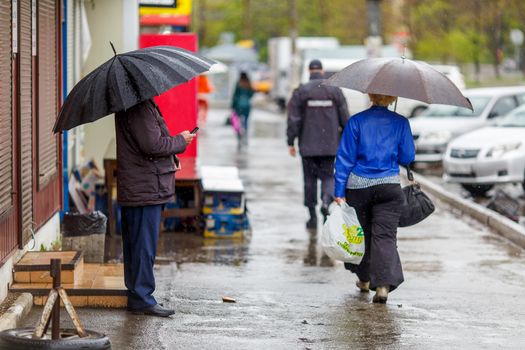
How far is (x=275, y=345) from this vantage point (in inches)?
297

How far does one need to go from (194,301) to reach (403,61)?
2403 millimetres

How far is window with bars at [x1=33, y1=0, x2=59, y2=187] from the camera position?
9.96 m

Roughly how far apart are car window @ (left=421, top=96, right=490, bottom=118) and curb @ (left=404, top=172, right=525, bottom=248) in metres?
5.05

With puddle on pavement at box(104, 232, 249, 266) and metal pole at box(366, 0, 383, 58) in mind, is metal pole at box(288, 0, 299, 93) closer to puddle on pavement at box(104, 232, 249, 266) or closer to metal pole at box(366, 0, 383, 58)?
metal pole at box(366, 0, 383, 58)

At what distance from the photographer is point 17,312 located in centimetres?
771

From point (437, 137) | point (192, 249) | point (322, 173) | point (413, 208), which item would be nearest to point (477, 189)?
point (437, 137)

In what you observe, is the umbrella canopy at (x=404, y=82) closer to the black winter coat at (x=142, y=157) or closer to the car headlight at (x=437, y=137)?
the black winter coat at (x=142, y=157)

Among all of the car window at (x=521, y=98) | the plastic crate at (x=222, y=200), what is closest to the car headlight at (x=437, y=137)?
the car window at (x=521, y=98)

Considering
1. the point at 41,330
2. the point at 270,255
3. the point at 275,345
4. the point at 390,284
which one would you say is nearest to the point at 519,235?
the point at 270,255

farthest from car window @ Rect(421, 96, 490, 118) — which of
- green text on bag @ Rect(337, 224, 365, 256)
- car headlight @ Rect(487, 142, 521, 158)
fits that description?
green text on bag @ Rect(337, 224, 365, 256)

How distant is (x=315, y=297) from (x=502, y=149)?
29.6ft

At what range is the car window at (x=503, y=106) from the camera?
2230cm

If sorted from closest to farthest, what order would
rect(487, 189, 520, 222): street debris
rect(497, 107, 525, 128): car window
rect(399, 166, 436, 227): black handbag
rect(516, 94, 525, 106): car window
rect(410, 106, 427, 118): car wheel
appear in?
1. rect(399, 166, 436, 227): black handbag
2. rect(487, 189, 520, 222): street debris
3. rect(497, 107, 525, 128): car window
4. rect(516, 94, 525, 106): car window
5. rect(410, 106, 427, 118): car wheel

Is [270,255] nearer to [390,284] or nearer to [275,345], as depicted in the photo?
[390,284]
